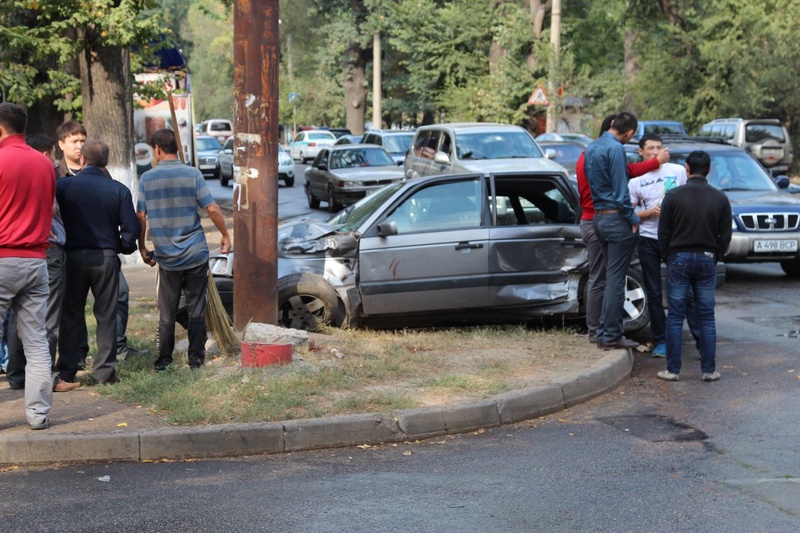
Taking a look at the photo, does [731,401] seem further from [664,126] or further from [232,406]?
[664,126]

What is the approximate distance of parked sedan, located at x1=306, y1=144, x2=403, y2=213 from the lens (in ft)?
77.5

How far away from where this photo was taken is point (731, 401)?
7.64m

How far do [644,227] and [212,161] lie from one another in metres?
33.1

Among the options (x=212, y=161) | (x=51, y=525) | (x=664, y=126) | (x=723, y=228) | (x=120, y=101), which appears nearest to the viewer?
(x=51, y=525)

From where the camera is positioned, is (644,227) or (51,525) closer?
(51,525)

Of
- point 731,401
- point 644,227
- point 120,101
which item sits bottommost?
point 731,401

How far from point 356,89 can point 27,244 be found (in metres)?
50.7

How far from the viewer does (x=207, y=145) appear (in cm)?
4212

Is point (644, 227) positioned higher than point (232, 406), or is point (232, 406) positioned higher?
point (644, 227)

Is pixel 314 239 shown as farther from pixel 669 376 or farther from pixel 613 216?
pixel 669 376

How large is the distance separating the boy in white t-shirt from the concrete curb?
2.27 meters

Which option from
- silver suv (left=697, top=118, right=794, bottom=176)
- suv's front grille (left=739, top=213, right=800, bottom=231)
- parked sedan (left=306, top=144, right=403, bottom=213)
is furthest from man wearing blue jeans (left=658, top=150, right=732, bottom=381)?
silver suv (left=697, top=118, right=794, bottom=176)

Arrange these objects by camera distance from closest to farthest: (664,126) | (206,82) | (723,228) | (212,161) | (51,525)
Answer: (51,525), (723,228), (664,126), (212,161), (206,82)

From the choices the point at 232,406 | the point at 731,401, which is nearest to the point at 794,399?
the point at 731,401
